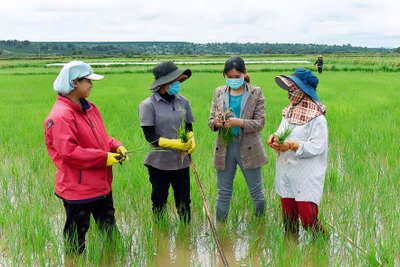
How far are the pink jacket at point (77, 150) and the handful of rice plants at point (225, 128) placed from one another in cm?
80

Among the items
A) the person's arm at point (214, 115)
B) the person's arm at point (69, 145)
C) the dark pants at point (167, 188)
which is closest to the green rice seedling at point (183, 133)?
the person's arm at point (214, 115)

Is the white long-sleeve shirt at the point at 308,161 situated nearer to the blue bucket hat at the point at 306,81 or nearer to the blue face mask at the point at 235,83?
the blue bucket hat at the point at 306,81

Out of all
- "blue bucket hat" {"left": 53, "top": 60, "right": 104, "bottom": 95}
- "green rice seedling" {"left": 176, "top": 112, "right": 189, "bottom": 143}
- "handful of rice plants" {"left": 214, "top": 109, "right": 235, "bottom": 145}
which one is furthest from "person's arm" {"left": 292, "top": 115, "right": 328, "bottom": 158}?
"blue bucket hat" {"left": 53, "top": 60, "right": 104, "bottom": 95}

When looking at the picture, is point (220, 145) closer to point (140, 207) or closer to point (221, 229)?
point (221, 229)

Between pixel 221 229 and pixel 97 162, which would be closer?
pixel 97 162

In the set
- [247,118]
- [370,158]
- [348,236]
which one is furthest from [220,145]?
[370,158]

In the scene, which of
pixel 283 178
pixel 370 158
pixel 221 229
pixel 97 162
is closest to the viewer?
pixel 97 162

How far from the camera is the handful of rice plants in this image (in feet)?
8.48

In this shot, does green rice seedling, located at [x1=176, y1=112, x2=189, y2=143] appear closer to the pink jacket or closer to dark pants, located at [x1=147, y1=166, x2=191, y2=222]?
dark pants, located at [x1=147, y1=166, x2=191, y2=222]

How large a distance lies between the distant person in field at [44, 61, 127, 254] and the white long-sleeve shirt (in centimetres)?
111

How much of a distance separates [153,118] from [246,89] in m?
0.71

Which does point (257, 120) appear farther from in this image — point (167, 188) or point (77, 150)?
point (77, 150)

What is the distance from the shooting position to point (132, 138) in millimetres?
5270

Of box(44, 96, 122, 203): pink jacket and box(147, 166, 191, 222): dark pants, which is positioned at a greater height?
box(44, 96, 122, 203): pink jacket
